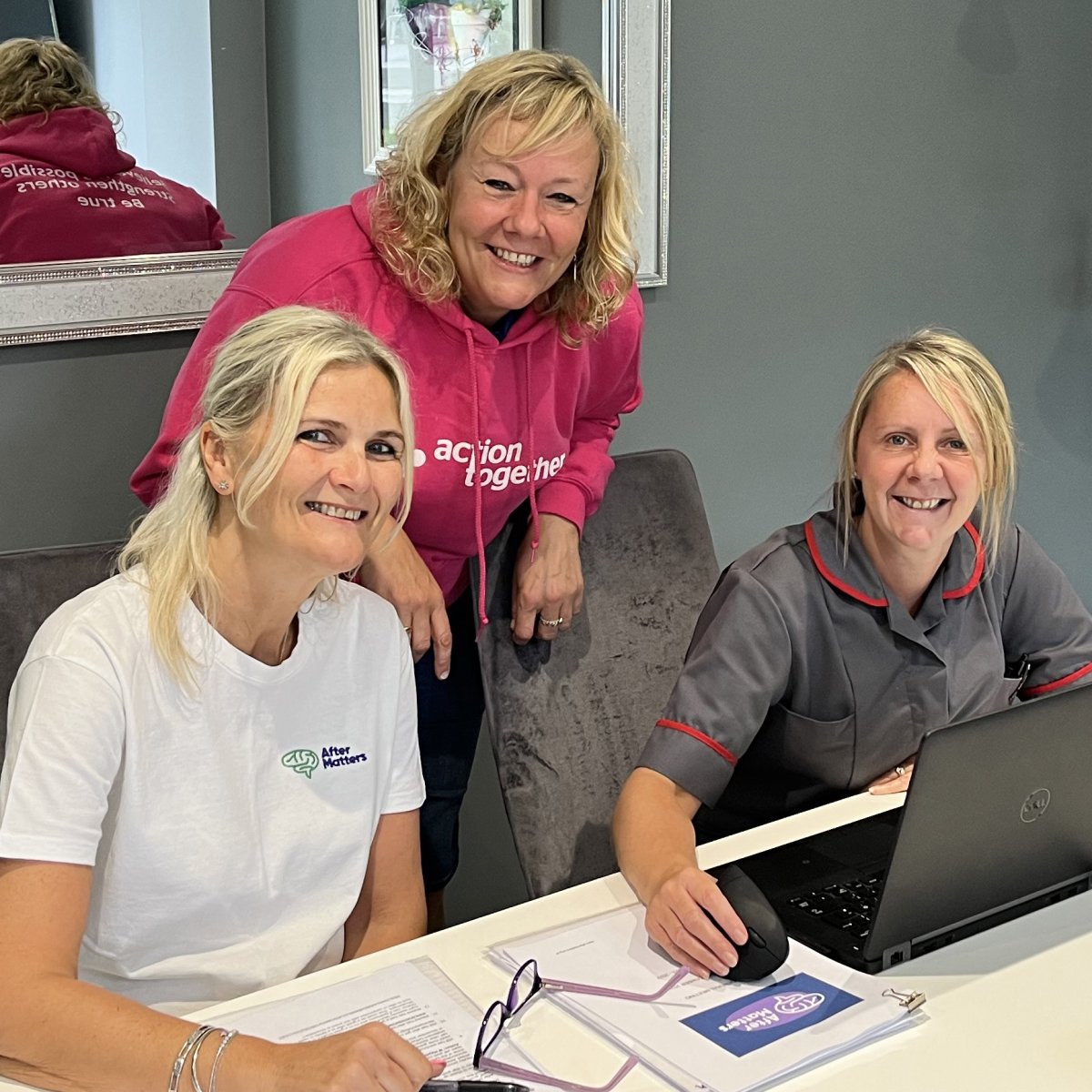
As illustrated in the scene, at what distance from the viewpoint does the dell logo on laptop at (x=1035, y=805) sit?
1.34 metres

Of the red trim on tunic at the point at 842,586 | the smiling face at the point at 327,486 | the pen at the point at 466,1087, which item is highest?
the smiling face at the point at 327,486

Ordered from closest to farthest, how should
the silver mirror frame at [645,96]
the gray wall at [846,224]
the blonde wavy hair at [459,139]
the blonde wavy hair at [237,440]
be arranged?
the blonde wavy hair at [237,440] < the blonde wavy hair at [459,139] < the silver mirror frame at [645,96] < the gray wall at [846,224]

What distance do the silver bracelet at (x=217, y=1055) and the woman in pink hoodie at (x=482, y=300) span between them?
711 mm

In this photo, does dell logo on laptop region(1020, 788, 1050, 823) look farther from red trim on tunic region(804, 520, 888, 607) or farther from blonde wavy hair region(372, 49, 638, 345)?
blonde wavy hair region(372, 49, 638, 345)

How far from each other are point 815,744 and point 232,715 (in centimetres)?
73

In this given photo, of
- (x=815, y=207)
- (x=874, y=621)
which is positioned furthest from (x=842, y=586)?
(x=815, y=207)

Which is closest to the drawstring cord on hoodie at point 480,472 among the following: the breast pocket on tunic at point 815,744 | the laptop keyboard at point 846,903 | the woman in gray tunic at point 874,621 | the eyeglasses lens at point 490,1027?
the woman in gray tunic at point 874,621

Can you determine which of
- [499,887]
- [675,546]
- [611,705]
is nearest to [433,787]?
[611,705]

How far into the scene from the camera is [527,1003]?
4.08ft

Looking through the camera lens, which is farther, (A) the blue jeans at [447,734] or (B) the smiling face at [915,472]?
(A) the blue jeans at [447,734]

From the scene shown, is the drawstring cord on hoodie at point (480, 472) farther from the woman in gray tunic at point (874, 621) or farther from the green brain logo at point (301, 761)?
the green brain logo at point (301, 761)

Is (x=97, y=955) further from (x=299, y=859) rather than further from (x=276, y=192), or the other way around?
(x=276, y=192)

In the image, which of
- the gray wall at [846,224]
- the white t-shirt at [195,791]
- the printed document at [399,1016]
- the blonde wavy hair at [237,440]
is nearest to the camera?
the printed document at [399,1016]

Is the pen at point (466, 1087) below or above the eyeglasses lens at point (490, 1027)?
Answer: above
